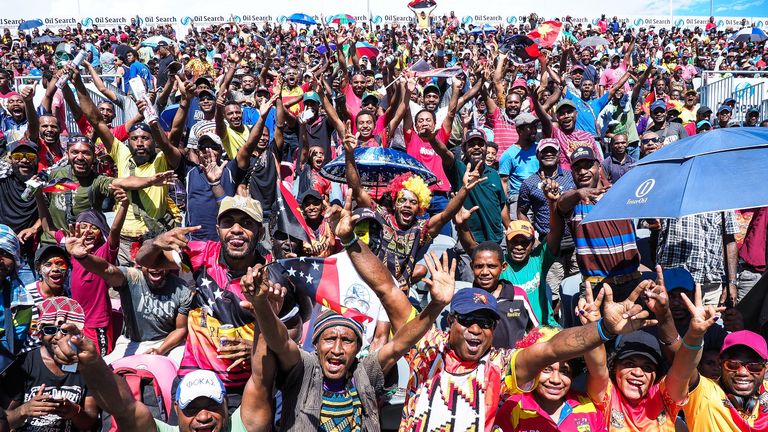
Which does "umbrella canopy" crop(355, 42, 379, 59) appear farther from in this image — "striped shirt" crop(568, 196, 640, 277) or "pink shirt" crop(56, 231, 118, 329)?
"striped shirt" crop(568, 196, 640, 277)

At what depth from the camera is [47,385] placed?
13.1 feet

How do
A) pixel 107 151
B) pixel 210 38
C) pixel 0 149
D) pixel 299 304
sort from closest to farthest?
pixel 299 304 < pixel 107 151 < pixel 0 149 < pixel 210 38

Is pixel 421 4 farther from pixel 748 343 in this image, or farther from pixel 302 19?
pixel 748 343

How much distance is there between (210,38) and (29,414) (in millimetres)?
24718

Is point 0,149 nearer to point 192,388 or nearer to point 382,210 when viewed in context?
point 382,210

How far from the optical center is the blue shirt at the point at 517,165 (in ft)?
26.1

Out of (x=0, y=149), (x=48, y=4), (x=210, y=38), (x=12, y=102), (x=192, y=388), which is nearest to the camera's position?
(x=192, y=388)

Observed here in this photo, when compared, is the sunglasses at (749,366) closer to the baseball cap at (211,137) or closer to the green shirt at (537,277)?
the green shirt at (537,277)

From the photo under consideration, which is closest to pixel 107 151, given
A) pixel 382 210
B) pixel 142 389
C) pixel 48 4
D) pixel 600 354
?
pixel 382 210

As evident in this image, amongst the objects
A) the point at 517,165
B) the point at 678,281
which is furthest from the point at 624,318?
the point at 517,165

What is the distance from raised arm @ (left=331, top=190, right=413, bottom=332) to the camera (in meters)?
3.97

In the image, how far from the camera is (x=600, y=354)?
360cm

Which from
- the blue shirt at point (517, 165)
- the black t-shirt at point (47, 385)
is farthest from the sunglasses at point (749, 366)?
the blue shirt at point (517, 165)

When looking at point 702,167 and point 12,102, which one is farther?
point 12,102
